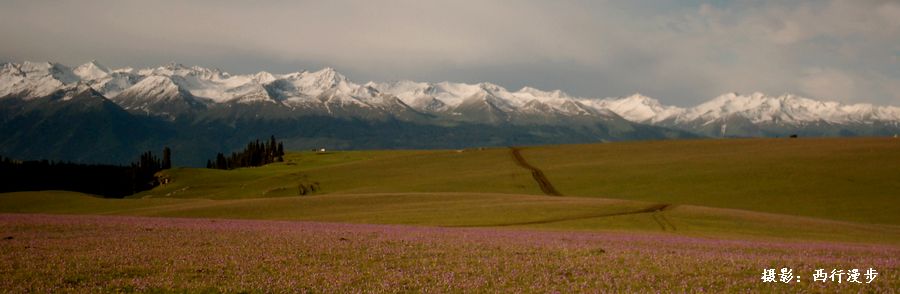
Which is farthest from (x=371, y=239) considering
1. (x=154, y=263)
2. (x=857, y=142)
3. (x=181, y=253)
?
(x=857, y=142)

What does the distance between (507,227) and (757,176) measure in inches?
2088

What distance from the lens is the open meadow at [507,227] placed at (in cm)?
2095

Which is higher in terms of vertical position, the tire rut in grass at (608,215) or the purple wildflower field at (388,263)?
the purple wildflower field at (388,263)

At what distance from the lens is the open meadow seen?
21.0 m

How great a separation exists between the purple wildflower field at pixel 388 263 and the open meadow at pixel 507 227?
112 millimetres

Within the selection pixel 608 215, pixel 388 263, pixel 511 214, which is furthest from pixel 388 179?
pixel 388 263

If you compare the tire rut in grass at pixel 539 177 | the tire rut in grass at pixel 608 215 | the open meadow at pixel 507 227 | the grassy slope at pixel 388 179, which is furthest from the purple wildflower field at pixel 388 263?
the grassy slope at pixel 388 179

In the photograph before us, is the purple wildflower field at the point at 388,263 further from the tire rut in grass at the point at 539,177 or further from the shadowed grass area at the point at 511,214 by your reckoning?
the tire rut in grass at the point at 539,177

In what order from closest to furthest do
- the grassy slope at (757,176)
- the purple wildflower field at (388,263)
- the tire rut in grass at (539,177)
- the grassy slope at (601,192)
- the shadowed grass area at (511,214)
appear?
the purple wildflower field at (388,263)
the shadowed grass area at (511,214)
the grassy slope at (601,192)
the grassy slope at (757,176)
the tire rut in grass at (539,177)

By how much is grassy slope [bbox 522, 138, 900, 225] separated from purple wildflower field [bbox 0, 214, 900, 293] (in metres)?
45.4

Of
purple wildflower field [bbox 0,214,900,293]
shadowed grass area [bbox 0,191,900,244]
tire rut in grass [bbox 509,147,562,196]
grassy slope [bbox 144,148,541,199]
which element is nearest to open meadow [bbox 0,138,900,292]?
purple wildflower field [bbox 0,214,900,293]

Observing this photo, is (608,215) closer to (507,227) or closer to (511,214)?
(511,214)

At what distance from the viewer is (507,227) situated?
52.8 m

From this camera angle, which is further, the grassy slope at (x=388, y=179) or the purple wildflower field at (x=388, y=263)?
the grassy slope at (x=388, y=179)
